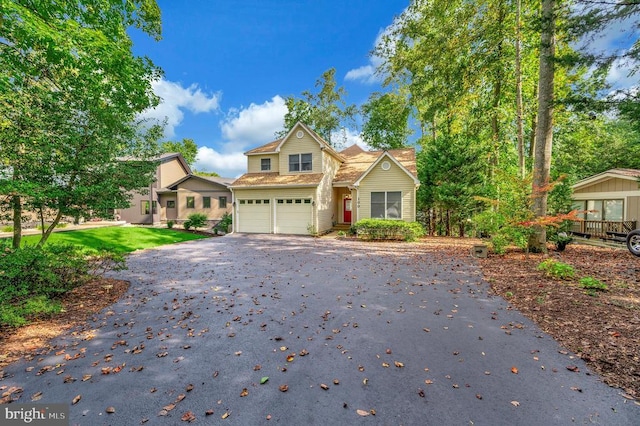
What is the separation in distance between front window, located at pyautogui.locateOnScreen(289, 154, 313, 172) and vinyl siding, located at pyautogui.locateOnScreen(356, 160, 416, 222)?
12.9 ft

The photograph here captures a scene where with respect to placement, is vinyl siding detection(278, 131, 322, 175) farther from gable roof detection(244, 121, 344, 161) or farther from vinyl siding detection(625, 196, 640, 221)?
vinyl siding detection(625, 196, 640, 221)

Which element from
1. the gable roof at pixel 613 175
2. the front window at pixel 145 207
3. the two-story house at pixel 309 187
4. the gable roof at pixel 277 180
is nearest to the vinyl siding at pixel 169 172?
the front window at pixel 145 207

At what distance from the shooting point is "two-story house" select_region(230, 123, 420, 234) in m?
16.2

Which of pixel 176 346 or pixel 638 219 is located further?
pixel 638 219

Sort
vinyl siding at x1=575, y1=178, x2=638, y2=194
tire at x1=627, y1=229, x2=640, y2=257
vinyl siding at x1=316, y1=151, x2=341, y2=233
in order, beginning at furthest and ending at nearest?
vinyl siding at x1=316, y1=151, x2=341, y2=233
vinyl siding at x1=575, y1=178, x2=638, y2=194
tire at x1=627, y1=229, x2=640, y2=257

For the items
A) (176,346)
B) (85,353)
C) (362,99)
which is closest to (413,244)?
(176,346)

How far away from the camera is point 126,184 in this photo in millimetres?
7566

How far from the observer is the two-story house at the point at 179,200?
2466 centimetres

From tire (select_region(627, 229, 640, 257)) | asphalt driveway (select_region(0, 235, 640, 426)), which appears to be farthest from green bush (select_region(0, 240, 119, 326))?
tire (select_region(627, 229, 640, 257))

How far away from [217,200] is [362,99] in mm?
18415

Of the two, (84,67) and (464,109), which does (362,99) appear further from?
(84,67)

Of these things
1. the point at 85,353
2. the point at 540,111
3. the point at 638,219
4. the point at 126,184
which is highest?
the point at 540,111

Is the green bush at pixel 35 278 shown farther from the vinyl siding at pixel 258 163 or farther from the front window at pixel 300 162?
the vinyl siding at pixel 258 163

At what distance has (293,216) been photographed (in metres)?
17.4
